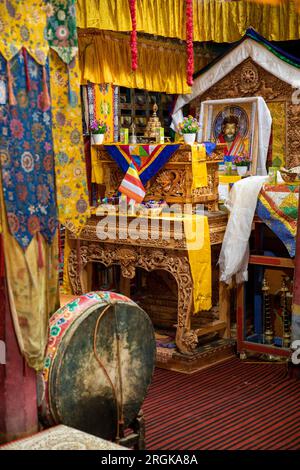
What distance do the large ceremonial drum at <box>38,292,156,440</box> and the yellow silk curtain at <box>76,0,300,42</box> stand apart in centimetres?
558

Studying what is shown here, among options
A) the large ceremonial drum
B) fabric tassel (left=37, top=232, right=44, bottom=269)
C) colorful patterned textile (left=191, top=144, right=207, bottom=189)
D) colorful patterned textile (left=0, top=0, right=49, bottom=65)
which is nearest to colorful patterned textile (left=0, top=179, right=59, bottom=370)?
fabric tassel (left=37, top=232, right=44, bottom=269)

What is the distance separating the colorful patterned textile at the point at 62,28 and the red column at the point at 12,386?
3.36 feet

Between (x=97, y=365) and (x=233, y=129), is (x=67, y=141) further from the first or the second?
(x=233, y=129)

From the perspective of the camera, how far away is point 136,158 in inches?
241

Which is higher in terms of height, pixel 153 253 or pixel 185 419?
pixel 153 253

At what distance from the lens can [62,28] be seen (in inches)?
120

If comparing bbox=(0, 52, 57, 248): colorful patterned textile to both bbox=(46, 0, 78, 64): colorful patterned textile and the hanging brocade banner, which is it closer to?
bbox=(46, 0, 78, 64): colorful patterned textile

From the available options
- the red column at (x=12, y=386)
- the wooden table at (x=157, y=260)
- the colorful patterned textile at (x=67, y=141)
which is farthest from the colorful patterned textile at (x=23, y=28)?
the wooden table at (x=157, y=260)

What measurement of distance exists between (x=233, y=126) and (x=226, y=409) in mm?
5759

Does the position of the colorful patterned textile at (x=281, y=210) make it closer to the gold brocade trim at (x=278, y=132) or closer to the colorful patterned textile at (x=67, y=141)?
the colorful patterned textile at (x=67, y=141)

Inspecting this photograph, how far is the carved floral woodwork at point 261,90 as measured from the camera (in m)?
9.25

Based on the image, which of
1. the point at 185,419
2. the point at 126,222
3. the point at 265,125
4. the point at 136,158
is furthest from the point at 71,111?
the point at 265,125
